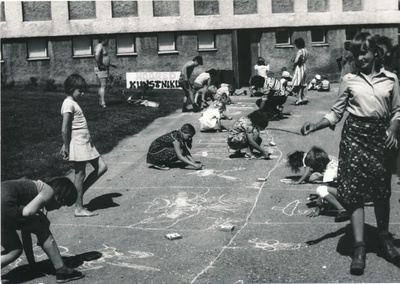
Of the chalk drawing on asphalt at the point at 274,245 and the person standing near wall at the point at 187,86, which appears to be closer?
the chalk drawing on asphalt at the point at 274,245

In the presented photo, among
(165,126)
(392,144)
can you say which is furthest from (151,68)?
(392,144)

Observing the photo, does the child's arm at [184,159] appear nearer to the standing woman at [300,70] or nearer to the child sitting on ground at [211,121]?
the child sitting on ground at [211,121]

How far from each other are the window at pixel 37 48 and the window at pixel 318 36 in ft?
34.1

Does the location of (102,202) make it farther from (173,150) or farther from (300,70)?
(300,70)

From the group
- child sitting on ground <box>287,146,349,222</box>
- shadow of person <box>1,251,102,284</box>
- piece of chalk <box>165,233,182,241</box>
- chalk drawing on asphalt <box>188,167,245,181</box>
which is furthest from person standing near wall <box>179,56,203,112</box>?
shadow of person <box>1,251,102,284</box>

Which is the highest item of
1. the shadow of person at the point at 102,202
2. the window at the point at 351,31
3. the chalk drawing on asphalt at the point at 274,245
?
the window at the point at 351,31

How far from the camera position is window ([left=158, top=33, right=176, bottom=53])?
27266mm

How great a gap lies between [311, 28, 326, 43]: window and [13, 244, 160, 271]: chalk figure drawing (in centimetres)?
2109

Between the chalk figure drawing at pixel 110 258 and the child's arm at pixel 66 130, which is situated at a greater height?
the child's arm at pixel 66 130

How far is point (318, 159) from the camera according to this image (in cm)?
889

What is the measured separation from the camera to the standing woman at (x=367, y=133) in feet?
20.9

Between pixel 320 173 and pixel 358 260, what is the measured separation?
3319 mm

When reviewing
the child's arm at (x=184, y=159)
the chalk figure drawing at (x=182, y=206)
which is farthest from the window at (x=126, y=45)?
the chalk figure drawing at (x=182, y=206)

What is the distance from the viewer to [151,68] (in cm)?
2753
